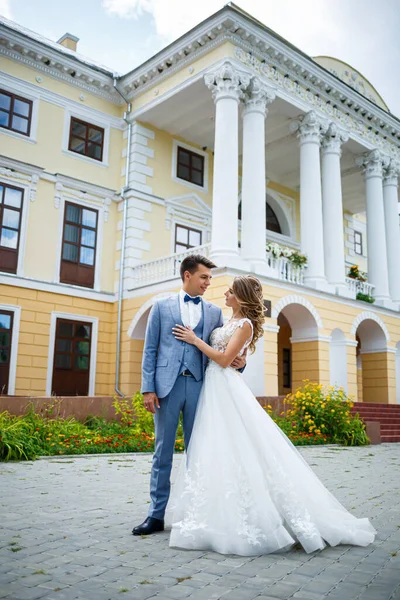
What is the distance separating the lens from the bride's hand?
15.3ft

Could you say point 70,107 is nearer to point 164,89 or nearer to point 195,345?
point 164,89

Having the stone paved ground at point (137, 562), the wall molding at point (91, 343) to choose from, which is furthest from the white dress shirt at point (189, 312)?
the wall molding at point (91, 343)

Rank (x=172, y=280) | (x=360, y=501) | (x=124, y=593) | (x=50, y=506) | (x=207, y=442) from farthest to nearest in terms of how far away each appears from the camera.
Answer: (x=172, y=280) < (x=360, y=501) < (x=50, y=506) < (x=207, y=442) < (x=124, y=593)

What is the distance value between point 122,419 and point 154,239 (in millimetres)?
9871

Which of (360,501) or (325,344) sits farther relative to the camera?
(325,344)

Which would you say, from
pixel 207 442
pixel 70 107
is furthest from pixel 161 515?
pixel 70 107

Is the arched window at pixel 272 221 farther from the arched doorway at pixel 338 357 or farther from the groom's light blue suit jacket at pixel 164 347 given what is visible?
the groom's light blue suit jacket at pixel 164 347

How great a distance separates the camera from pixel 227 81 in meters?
18.9

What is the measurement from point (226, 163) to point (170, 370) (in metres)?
14.9

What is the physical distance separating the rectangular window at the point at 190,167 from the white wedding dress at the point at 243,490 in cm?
1930

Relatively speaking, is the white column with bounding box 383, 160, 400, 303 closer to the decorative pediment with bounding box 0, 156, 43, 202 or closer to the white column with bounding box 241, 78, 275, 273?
the white column with bounding box 241, 78, 275, 273

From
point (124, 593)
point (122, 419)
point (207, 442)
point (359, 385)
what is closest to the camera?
point (124, 593)

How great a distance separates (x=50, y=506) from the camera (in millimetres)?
5547

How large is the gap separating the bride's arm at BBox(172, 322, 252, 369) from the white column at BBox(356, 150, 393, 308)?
68.1 ft
